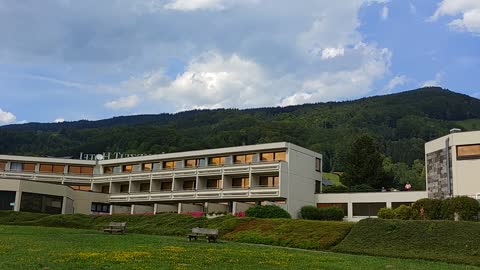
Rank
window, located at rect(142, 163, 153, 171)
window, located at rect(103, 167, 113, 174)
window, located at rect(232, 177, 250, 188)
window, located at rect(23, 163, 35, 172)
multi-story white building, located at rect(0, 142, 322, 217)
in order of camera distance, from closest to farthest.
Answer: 1. multi-story white building, located at rect(0, 142, 322, 217)
2. window, located at rect(232, 177, 250, 188)
3. window, located at rect(142, 163, 153, 171)
4. window, located at rect(103, 167, 113, 174)
5. window, located at rect(23, 163, 35, 172)

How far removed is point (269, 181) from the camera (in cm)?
5900

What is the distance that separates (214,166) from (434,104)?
135022 mm

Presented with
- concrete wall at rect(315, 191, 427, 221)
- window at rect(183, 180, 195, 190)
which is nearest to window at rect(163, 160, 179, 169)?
window at rect(183, 180, 195, 190)

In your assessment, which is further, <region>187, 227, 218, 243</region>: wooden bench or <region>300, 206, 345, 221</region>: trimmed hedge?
<region>300, 206, 345, 221</region>: trimmed hedge

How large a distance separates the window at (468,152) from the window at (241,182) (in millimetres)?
23396

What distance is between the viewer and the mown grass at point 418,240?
25.9 meters

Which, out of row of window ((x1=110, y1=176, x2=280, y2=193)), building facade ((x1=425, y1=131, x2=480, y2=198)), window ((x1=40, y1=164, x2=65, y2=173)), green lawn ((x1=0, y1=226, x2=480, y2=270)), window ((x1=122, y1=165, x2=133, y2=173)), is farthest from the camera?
window ((x1=40, y1=164, x2=65, y2=173))

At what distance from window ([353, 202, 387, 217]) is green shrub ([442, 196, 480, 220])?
2020 cm

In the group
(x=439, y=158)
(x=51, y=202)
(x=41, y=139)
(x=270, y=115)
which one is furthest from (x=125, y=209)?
(x=270, y=115)

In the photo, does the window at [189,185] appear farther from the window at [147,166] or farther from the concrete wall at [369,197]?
the concrete wall at [369,197]

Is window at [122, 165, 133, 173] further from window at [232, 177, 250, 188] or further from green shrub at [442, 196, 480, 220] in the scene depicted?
green shrub at [442, 196, 480, 220]

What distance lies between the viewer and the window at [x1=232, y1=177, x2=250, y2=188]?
60.7 m

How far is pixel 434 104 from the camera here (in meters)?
179

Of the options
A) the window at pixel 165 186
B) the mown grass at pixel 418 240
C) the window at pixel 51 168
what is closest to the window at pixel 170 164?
the window at pixel 165 186
